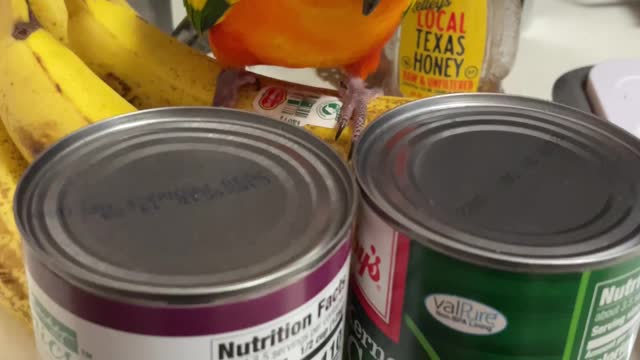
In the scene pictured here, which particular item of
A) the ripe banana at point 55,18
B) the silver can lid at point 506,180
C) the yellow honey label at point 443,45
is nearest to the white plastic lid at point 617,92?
the yellow honey label at point 443,45

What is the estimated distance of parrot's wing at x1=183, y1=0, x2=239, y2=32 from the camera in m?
0.55

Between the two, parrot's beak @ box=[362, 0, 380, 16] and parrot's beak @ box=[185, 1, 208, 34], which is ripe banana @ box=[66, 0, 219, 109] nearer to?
parrot's beak @ box=[185, 1, 208, 34]

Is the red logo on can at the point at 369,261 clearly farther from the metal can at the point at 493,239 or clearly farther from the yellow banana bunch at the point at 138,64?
the yellow banana bunch at the point at 138,64

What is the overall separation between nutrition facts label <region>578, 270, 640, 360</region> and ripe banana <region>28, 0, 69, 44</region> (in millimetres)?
490

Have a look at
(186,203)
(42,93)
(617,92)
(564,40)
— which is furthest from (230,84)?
(564,40)

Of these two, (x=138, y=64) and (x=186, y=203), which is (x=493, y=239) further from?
(x=138, y=64)

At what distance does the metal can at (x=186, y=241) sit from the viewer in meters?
0.30

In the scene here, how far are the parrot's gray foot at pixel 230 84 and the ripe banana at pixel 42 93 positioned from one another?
8 centimetres

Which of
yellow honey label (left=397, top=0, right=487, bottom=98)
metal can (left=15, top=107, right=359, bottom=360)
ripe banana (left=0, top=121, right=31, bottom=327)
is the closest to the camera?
metal can (left=15, top=107, right=359, bottom=360)

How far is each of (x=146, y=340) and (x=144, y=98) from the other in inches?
13.5

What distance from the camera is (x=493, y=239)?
13.0 inches

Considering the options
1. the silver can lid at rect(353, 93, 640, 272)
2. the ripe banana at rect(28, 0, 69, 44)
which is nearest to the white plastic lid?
the silver can lid at rect(353, 93, 640, 272)

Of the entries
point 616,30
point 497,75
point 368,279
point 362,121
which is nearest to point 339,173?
point 368,279

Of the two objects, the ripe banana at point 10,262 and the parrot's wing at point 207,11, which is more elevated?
the parrot's wing at point 207,11
